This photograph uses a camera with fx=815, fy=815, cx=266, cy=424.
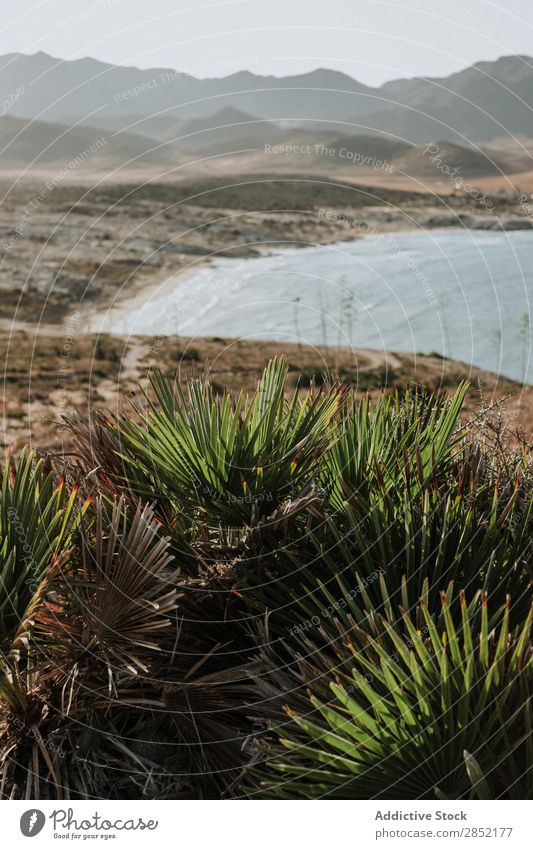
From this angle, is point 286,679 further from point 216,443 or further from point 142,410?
point 142,410

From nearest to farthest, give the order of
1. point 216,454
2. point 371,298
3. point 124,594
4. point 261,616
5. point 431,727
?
point 431,727 < point 124,594 < point 261,616 < point 216,454 < point 371,298

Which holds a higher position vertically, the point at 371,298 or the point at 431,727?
the point at 371,298

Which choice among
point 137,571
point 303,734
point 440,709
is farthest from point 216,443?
point 440,709

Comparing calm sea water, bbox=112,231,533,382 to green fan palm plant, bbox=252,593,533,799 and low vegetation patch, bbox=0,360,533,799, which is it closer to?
low vegetation patch, bbox=0,360,533,799

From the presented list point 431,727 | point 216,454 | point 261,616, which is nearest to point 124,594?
point 261,616

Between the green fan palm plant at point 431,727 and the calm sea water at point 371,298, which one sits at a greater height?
the calm sea water at point 371,298

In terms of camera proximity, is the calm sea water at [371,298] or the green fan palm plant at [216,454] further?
the calm sea water at [371,298]

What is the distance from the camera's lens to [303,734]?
173cm

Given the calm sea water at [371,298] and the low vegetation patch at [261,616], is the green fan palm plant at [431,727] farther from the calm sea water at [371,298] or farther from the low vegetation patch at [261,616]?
the calm sea water at [371,298]

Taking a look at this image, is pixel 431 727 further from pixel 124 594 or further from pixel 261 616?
pixel 124 594

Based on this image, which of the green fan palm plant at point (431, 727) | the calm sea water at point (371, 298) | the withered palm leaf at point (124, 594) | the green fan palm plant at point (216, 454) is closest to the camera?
the green fan palm plant at point (431, 727)

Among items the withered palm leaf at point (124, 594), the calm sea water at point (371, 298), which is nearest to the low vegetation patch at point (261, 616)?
the withered palm leaf at point (124, 594)

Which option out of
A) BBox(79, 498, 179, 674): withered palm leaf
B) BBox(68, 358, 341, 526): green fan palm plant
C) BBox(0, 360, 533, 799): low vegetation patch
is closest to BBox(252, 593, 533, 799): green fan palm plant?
BBox(0, 360, 533, 799): low vegetation patch

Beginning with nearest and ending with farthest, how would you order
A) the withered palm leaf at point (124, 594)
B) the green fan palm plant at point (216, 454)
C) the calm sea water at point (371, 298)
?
1. the withered palm leaf at point (124, 594)
2. the green fan palm plant at point (216, 454)
3. the calm sea water at point (371, 298)
